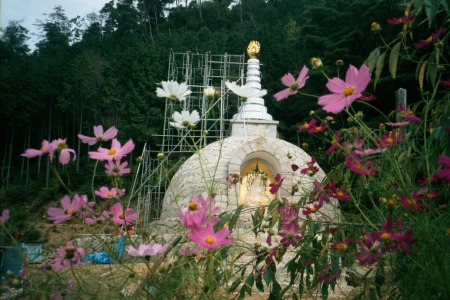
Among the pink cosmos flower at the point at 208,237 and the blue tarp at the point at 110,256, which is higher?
the pink cosmos flower at the point at 208,237

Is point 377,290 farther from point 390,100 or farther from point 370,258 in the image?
point 390,100

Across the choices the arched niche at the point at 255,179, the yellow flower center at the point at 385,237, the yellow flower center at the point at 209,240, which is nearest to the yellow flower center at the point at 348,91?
the yellow flower center at the point at 385,237

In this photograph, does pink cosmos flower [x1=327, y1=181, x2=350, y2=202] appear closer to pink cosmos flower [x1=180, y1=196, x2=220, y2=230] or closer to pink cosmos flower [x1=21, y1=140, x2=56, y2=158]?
pink cosmos flower [x1=180, y1=196, x2=220, y2=230]

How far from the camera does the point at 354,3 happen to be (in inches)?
630

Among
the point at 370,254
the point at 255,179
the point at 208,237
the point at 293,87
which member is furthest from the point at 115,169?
the point at 255,179

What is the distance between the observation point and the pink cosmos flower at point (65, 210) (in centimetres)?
117

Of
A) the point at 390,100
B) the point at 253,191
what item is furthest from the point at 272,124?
the point at 390,100

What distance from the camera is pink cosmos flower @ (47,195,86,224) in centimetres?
117

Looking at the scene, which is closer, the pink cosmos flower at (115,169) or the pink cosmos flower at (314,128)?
the pink cosmos flower at (115,169)

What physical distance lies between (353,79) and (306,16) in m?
18.8

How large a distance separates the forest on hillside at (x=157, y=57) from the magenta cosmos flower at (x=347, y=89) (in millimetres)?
9057

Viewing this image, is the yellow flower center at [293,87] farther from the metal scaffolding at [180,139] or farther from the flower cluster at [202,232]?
the flower cluster at [202,232]

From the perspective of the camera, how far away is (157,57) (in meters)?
26.2

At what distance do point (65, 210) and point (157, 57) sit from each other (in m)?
25.9
